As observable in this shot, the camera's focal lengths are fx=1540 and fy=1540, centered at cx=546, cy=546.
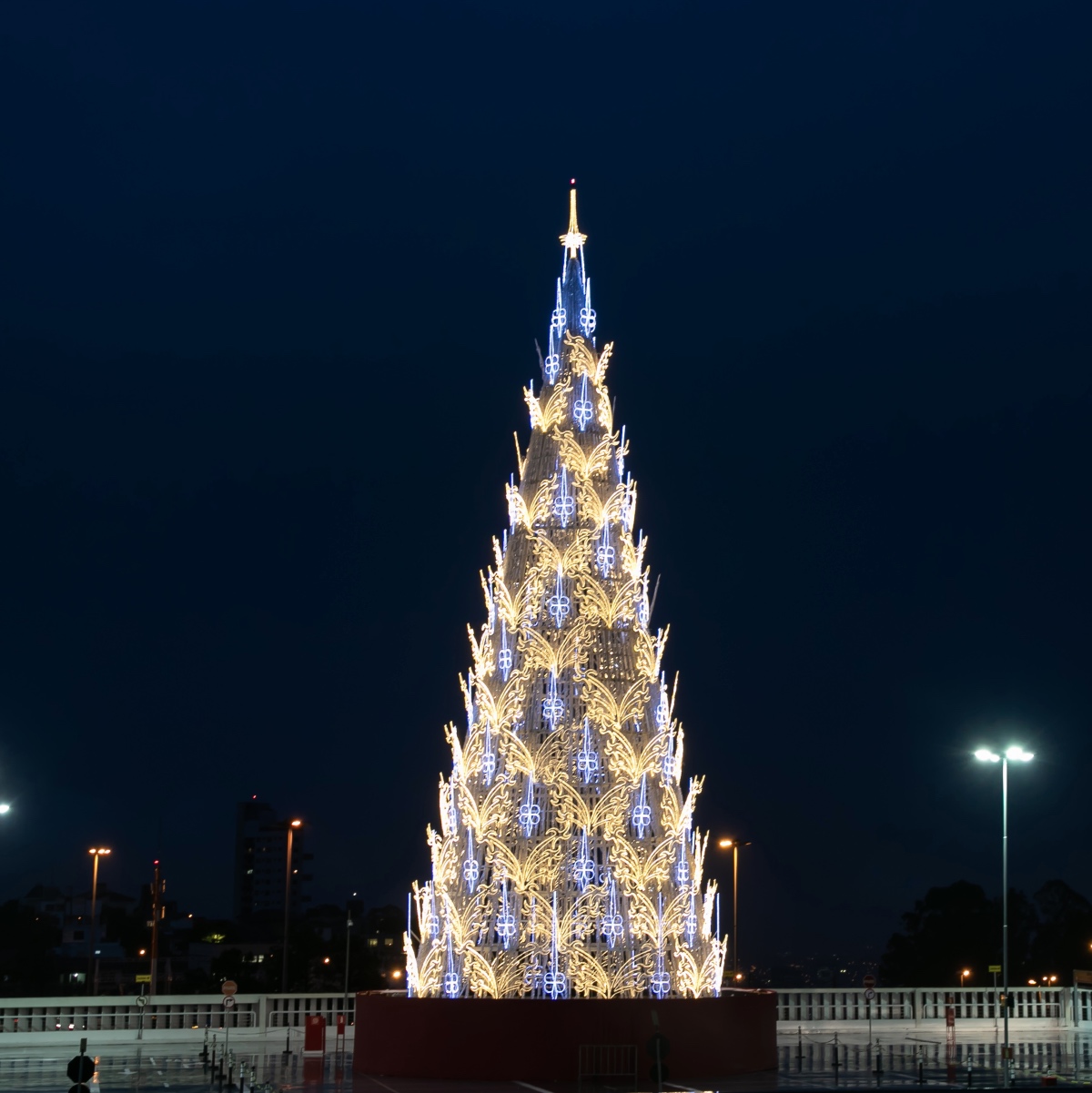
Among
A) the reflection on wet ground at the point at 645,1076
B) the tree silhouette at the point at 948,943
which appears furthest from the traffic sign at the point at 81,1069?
the tree silhouette at the point at 948,943

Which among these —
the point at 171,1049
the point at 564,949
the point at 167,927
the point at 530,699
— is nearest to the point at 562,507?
the point at 530,699

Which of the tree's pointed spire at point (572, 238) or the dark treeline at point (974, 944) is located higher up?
the tree's pointed spire at point (572, 238)

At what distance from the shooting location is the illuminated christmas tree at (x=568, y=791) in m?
23.8

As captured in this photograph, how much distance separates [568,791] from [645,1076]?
14.5 ft

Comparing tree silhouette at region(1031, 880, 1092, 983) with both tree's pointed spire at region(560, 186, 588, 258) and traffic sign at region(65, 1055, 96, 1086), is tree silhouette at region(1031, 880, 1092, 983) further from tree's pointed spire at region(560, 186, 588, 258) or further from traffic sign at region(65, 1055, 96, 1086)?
traffic sign at region(65, 1055, 96, 1086)

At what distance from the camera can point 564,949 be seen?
23703 mm

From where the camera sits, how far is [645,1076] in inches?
918

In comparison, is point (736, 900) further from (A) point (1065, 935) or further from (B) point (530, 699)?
(A) point (1065, 935)

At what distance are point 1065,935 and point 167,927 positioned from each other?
2481 inches

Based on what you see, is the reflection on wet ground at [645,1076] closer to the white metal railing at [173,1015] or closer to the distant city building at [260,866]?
the white metal railing at [173,1015]

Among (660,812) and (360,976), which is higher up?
(660,812)

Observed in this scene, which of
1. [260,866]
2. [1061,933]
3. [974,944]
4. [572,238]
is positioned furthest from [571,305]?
[260,866]

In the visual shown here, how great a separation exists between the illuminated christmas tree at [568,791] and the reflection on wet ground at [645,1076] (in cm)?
184

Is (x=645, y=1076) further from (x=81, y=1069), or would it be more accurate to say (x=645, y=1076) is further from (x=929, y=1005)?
(x=929, y=1005)
